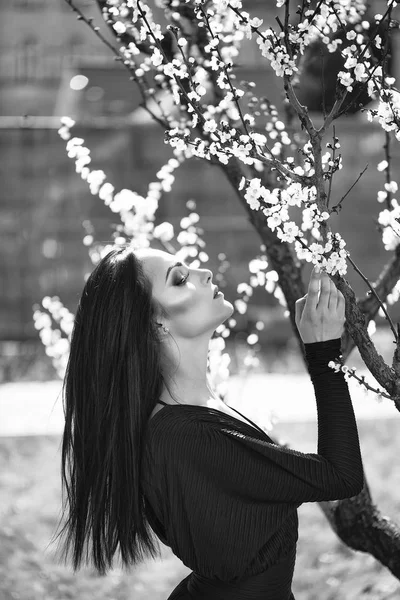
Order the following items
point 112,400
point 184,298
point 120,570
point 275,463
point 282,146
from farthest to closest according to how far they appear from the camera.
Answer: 1. point 120,570
2. point 282,146
3. point 184,298
4. point 112,400
5. point 275,463

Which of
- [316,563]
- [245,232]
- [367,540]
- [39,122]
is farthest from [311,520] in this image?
[39,122]

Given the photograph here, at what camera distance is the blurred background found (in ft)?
16.9

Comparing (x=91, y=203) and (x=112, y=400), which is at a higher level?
(x=112, y=400)

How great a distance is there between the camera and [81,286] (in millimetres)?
12367

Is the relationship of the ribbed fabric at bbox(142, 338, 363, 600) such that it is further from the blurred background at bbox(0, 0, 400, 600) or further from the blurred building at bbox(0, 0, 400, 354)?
the blurred building at bbox(0, 0, 400, 354)

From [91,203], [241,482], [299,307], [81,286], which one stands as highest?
[299,307]

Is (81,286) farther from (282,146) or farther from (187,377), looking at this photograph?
(187,377)

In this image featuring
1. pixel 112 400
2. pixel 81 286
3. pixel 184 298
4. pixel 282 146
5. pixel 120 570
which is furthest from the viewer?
pixel 81 286

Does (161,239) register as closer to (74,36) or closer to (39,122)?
(39,122)

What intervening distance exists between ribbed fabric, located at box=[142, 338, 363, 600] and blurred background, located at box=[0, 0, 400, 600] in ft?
4.10

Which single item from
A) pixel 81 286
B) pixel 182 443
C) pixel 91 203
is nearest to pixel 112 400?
pixel 182 443

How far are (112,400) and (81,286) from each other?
1027 centimetres

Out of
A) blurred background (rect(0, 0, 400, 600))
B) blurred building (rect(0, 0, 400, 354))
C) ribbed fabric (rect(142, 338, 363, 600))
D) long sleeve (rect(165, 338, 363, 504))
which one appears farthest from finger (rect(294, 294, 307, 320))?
blurred building (rect(0, 0, 400, 354))

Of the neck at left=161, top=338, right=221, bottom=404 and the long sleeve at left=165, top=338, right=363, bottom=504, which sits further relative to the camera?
the neck at left=161, top=338, right=221, bottom=404
